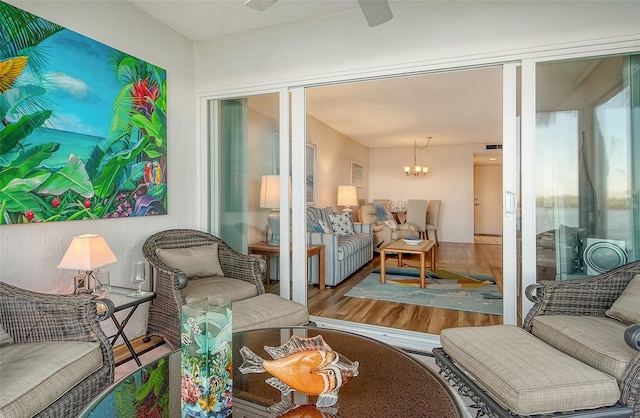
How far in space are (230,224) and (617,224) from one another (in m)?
2.91

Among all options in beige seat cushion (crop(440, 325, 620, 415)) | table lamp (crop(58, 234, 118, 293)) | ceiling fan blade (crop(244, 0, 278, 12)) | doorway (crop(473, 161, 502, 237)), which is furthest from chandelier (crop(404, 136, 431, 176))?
Result: table lamp (crop(58, 234, 118, 293))

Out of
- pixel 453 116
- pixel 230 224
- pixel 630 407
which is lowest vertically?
pixel 630 407

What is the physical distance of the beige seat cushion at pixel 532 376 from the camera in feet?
4.16

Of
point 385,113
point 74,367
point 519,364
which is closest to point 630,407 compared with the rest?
point 519,364

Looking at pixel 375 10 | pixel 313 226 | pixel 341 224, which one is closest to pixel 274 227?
pixel 313 226

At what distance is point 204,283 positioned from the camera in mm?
2543

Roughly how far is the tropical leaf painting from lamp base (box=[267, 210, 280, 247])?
35.8 inches

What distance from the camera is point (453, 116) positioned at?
5719 millimetres

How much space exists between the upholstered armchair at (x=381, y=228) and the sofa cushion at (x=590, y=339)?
4665 millimetres

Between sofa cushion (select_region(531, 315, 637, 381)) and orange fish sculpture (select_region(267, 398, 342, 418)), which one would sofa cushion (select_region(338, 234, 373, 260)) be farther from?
orange fish sculpture (select_region(267, 398, 342, 418))

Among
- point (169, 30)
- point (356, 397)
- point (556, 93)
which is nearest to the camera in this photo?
point (356, 397)

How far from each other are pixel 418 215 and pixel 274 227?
512 centimetres

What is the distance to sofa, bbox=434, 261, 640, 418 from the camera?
4.24ft

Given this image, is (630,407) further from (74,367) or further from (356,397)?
(74,367)
